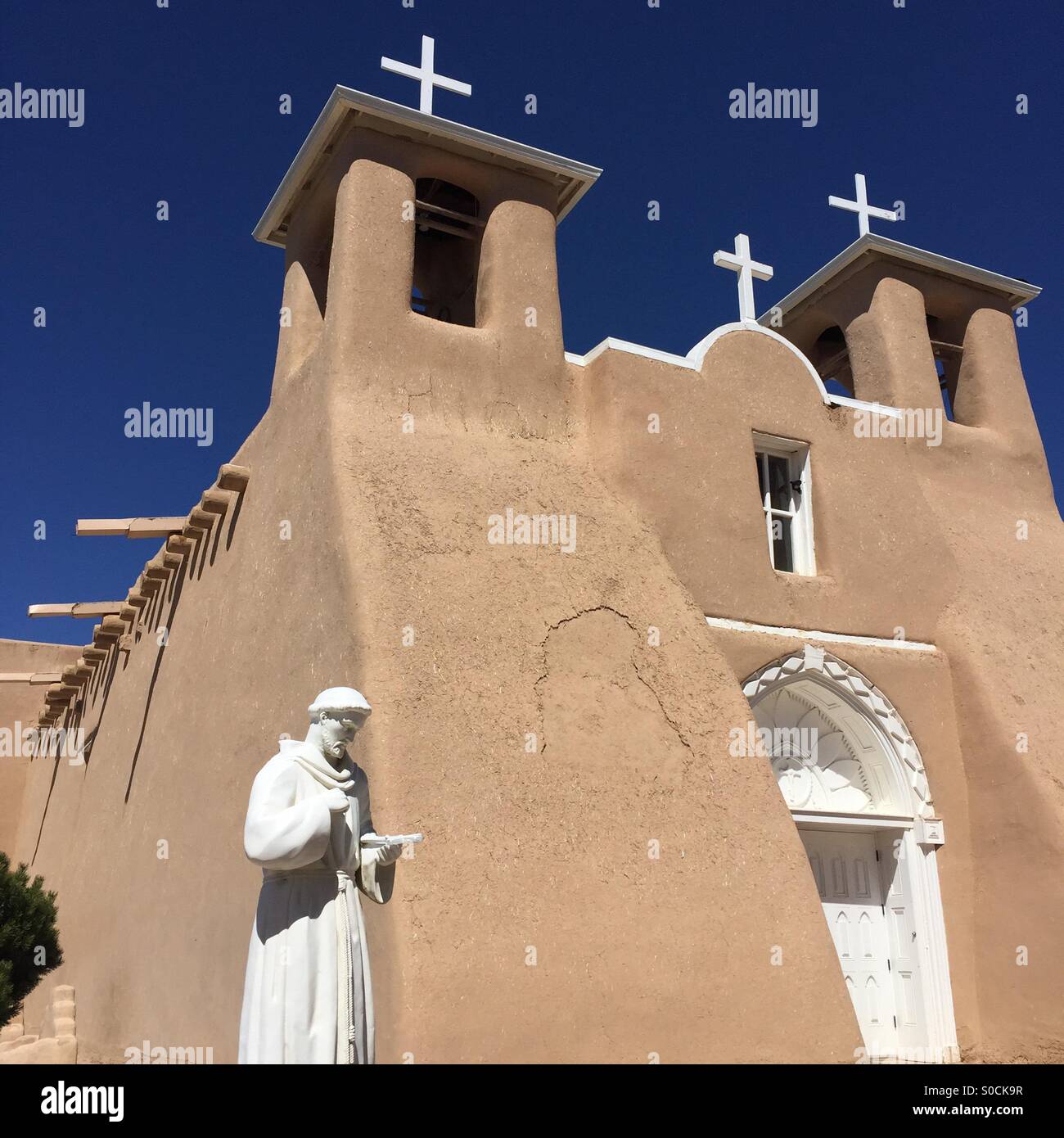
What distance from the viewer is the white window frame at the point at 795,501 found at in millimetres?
9445

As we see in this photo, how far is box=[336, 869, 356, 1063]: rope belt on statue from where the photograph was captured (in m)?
4.11

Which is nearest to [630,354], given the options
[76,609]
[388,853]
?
[388,853]

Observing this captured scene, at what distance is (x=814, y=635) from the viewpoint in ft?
29.2

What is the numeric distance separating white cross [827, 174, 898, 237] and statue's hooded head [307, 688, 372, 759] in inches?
359

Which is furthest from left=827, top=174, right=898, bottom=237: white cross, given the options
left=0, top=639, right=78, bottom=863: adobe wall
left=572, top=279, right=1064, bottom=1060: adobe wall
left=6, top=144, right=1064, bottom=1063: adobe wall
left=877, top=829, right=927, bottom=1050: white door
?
left=0, top=639, right=78, bottom=863: adobe wall

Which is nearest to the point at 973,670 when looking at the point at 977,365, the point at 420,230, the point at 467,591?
the point at 977,365

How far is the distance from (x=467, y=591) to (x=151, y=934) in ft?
14.2

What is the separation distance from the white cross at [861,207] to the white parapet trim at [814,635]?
4.74 metres

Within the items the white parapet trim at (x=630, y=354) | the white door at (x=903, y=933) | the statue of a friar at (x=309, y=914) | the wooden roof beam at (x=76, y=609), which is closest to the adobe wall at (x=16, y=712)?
the wooden roof beam at (x=76, y=609)

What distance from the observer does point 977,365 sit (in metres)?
11.5

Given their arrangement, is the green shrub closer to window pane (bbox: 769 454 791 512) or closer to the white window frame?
the white window frame

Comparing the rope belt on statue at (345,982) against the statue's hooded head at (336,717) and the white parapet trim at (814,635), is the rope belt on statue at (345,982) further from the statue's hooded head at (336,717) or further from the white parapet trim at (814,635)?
the white parapet trim at (814,635)

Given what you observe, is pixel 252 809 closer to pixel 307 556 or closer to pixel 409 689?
pixel 409 689
